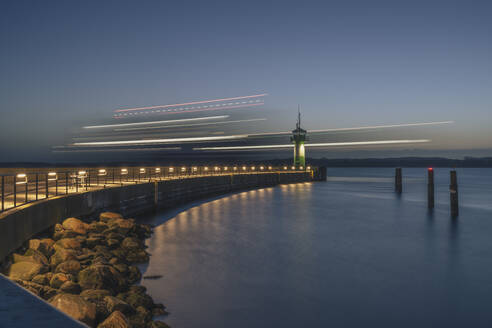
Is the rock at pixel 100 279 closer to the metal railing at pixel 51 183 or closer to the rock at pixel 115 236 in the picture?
the metal railing at pixel 51 183

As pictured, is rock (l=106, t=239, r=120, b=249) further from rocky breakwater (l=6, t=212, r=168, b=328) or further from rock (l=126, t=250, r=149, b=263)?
rock (l=126, t=250, r=149, b=263)

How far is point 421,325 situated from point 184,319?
19.3ft

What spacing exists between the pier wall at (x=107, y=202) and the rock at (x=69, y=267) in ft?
4.16

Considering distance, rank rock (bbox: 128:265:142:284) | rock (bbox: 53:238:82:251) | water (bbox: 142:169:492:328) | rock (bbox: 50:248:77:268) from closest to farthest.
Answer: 1. water (bbox: 142:169:492:328)
2. rock (bbox: 50:248:77:268)
3. rock (bbox: 128:265:142:284)
4. rock (bbox: 53:238:82:251)

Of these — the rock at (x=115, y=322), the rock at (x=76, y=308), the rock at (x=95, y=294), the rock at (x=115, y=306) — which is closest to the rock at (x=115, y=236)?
the rock at (x=95, y=294)

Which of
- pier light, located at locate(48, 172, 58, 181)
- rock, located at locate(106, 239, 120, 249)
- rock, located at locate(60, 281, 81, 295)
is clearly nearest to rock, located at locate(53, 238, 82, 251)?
rock, located at locate(106, 239, 120, 249)

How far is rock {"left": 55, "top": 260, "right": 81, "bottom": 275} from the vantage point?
9609 mm

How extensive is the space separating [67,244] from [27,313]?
1003 centimetres

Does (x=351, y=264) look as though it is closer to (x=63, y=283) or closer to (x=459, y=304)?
(x=459, y=304)

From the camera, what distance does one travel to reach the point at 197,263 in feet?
48.0

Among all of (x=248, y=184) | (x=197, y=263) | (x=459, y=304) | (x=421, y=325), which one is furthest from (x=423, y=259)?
(x=248, y=184)

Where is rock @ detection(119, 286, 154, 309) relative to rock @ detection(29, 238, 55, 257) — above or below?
below

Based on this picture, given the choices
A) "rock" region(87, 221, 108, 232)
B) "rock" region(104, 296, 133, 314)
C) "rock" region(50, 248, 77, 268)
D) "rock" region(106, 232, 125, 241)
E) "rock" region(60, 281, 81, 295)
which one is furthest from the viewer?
"rock" region(87, 221, 108, 232)

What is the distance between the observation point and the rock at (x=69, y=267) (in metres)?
9.61
